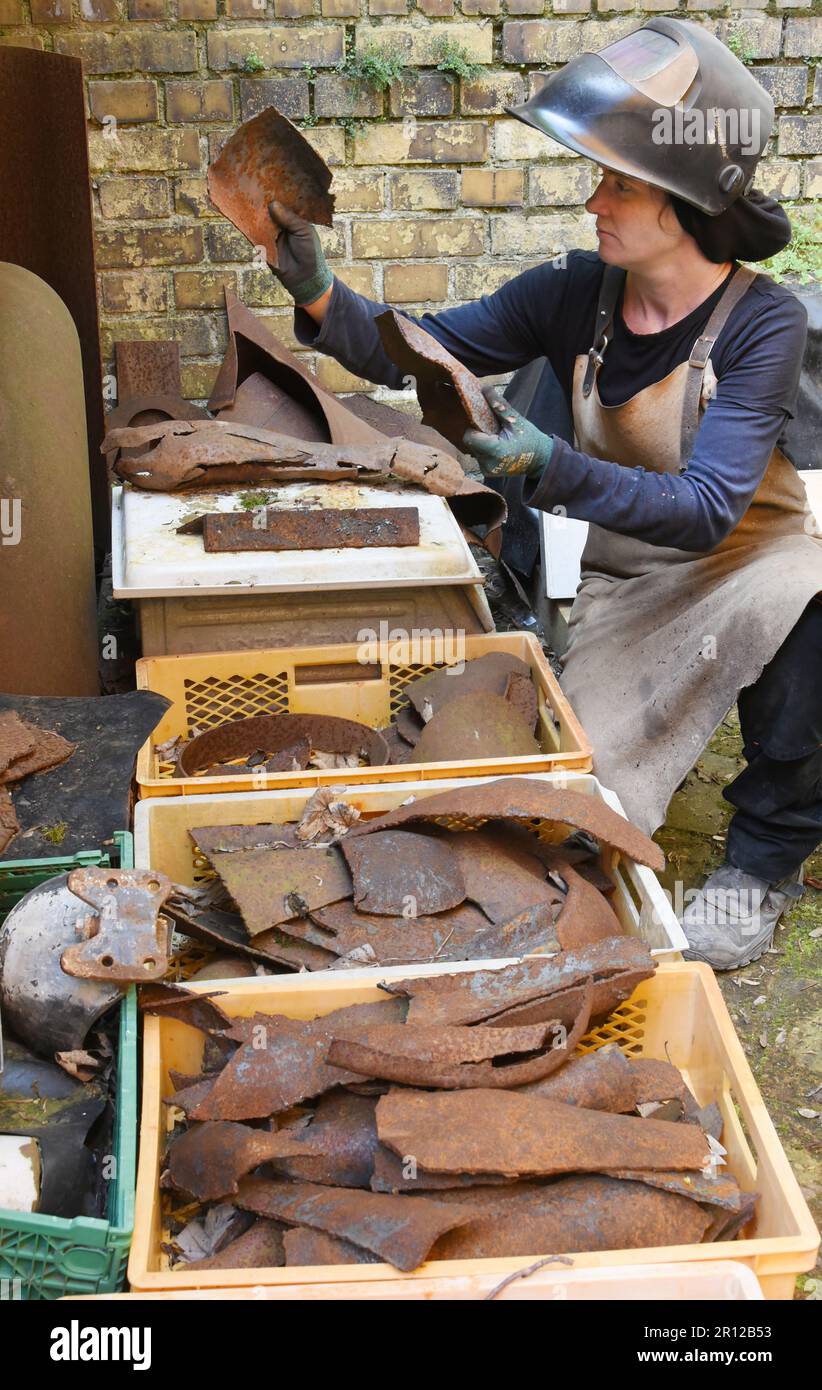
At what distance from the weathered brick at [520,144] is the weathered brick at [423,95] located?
0.19m

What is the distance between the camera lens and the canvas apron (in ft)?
8.91

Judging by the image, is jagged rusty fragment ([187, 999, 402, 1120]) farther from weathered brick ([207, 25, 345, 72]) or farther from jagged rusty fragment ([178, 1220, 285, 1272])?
weathered brick ([207, 25, 345, 72])

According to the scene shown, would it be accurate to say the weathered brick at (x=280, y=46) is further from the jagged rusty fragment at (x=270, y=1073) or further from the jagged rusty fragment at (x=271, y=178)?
the jagged rusty fragment at (x=270, y=1073)

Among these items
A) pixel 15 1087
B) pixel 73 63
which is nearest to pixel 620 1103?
pixel 15 1087

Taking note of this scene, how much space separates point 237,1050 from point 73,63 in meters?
3.04

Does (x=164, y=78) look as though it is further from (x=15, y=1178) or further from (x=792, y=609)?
(x=15, y=1178)

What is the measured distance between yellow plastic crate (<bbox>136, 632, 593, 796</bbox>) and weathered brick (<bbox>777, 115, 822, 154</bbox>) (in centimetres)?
250

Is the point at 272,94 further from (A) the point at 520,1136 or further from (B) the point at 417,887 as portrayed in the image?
(A) the point at 520,1136

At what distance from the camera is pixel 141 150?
405 cm

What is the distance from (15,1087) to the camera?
1.83m

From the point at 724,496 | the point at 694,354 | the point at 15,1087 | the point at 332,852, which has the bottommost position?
the point at 15,1087

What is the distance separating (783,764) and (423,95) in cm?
259

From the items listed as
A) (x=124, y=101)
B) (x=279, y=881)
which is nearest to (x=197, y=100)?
(x=124, y=101)

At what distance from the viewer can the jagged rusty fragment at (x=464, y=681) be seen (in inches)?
108
